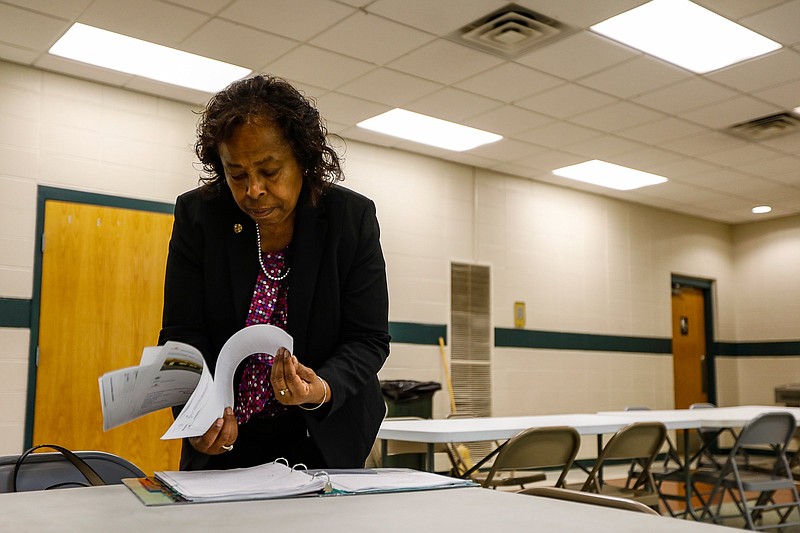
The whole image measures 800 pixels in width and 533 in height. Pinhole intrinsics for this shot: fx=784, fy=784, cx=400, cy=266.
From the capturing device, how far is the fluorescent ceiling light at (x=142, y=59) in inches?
191

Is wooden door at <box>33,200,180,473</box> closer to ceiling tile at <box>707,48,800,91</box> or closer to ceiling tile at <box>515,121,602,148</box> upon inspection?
ceiling tile at <box>515,121,602,148</box>

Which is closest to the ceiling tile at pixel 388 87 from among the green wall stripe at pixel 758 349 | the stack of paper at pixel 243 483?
the stack of paper at pixel 243 483

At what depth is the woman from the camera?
5.12ft

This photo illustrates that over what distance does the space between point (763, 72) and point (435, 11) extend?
241 cm

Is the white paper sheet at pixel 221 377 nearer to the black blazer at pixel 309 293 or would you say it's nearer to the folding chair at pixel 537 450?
the black blazer at pixel 309 293

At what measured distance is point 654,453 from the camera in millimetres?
4355

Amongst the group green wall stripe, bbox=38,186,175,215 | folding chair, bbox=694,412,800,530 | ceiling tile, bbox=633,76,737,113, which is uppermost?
ceiling tile, bbox=633,76,737,113

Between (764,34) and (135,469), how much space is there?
4.41 meters

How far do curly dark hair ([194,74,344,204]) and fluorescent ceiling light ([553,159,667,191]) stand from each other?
6.20 metres

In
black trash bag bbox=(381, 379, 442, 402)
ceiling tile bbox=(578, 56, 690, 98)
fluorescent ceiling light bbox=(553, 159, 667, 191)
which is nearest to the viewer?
ceiling tile bbox=(578, 56, 690, 98)

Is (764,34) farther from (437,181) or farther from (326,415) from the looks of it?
(326,415)

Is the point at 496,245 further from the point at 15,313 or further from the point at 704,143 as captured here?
the point at 15,313

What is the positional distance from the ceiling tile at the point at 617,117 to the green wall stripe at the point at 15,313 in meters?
4.23

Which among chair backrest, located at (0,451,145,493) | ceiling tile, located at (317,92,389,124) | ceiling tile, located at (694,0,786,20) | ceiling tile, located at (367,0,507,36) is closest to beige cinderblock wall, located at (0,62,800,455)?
ceiling tile, located at (317,92,389,124)
